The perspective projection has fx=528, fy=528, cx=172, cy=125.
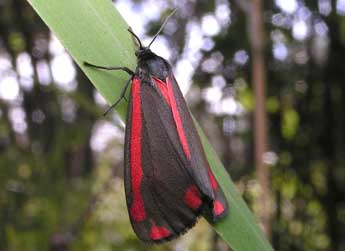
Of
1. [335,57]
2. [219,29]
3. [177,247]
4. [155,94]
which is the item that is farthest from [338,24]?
[155,94]

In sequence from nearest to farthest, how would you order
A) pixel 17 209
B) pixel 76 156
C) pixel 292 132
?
pixel 17 209 < pixel 292 132 < pixel 76 156

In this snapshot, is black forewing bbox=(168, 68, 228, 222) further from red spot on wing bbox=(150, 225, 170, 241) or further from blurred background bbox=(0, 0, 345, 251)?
blurred background bbox=(0, 0, 345, 251)

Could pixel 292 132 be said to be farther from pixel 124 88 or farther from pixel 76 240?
pixel 124 88

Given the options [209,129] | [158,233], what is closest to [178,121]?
[158,233]

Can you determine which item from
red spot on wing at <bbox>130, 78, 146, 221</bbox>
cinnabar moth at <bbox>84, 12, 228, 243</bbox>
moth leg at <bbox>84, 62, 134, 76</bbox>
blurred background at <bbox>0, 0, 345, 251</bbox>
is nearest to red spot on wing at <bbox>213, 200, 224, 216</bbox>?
cinnabar moth at <bbox>84, 12, 228, 243</bbox>

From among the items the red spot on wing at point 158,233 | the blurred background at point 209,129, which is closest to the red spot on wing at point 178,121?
the red spot on wing at point 158,233

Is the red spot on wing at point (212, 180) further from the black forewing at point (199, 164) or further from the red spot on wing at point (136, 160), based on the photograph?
the red spot on wing at point (136, 160)

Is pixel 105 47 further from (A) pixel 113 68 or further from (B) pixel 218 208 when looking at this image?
(B) pixel 218 208
